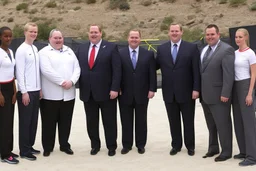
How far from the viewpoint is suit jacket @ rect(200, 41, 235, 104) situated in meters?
6.30

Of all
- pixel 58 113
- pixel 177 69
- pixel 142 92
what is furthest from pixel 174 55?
pixel 58 113

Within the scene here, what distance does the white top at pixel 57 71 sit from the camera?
6.94 metres

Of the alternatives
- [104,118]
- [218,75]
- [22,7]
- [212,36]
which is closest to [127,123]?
[104,118]

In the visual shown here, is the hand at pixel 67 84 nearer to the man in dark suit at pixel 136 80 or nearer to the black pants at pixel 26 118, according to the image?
the black pants at pixel 26 118

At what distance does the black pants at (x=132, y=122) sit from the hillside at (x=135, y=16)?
25.1 metres

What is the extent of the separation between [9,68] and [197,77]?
8.89 ft

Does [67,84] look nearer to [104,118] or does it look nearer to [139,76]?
[104,118]

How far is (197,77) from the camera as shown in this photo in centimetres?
681

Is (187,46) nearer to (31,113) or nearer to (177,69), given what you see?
(177,69)

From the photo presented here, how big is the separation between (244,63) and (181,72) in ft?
3.39

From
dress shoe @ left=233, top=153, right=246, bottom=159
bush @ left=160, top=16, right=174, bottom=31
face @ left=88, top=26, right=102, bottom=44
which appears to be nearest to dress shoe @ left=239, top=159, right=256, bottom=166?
dress shoe @ left=233, top=153, right=246, bottom=159

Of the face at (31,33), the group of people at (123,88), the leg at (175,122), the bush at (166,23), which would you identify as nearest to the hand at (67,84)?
the group of people at (123,88)

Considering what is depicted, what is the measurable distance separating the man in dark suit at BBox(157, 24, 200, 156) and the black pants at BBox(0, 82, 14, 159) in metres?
2.30

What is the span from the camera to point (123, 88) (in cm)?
722
